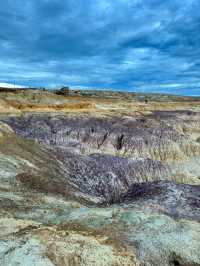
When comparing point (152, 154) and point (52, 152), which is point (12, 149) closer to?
point (52, 152)

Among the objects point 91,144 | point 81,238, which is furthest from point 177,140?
point 81,238

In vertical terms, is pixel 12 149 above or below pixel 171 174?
above

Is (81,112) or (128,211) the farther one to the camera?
(81,112)

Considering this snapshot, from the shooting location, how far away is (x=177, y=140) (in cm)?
4981

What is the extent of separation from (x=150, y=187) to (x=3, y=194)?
7006 mm

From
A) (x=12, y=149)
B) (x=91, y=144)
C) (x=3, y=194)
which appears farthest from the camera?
(x=91, y=144)

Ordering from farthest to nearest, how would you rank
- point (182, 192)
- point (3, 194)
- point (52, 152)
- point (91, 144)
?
point (91, 144)
point (52, 152)
point (182, 192)
point (3, 194)

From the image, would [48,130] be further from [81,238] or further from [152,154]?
[81,238]

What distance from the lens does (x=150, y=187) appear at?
20.3 m

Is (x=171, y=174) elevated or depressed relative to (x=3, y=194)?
depressed

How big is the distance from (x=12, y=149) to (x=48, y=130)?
2111cm

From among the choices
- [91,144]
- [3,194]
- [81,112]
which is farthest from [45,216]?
[81,112]

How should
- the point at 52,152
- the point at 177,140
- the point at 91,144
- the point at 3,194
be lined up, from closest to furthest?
the point at 3,194
the point at 52,152
the point at 91,144
the point at 177,140

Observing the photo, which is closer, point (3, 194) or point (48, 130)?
point (3, 194)
